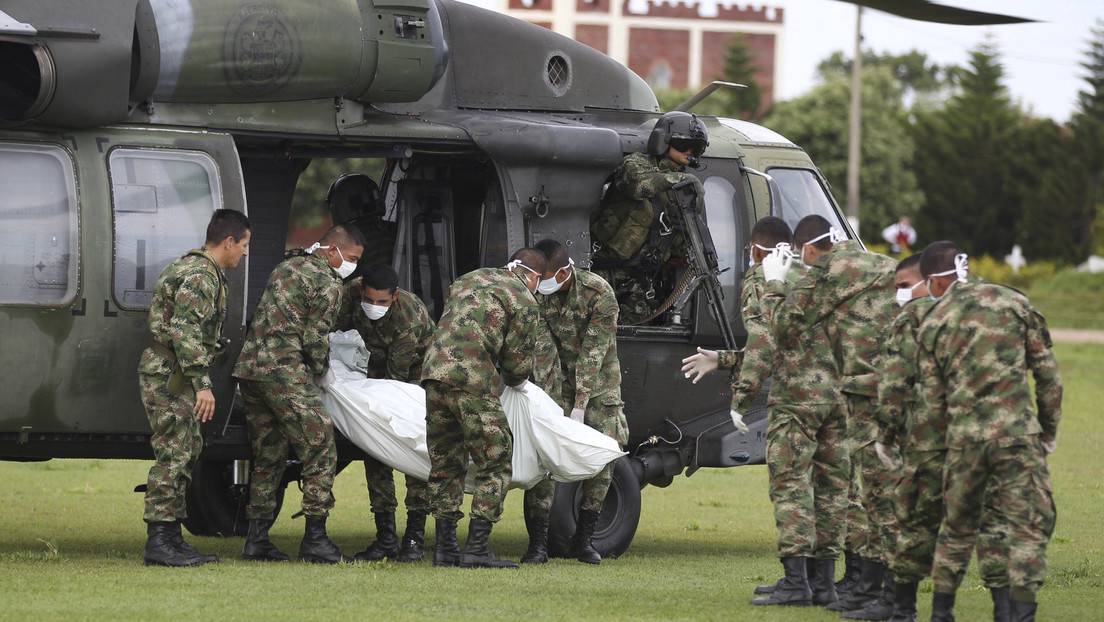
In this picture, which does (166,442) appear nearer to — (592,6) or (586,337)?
(586,337)

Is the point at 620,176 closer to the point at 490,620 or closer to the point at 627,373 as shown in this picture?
the point at 627,373

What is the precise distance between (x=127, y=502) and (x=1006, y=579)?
28.2 ft

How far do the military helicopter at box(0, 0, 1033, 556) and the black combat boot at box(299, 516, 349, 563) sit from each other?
2.33ft

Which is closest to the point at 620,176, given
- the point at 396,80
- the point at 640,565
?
the point at 396,80

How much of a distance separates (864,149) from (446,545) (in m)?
57.6

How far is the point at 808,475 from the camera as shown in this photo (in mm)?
9688

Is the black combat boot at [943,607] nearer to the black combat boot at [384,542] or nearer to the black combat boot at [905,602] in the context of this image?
the black combat boot at [905,602]

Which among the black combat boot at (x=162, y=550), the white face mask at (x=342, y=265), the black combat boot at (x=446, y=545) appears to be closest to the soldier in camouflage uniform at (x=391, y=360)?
the white face mask at (x=342, y=265)

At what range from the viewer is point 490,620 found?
8.81 meters

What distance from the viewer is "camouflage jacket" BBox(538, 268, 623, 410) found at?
11250 millimetres

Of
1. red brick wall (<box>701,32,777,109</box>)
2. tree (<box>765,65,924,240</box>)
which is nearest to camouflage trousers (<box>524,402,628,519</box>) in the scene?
tree (<box>765,65,924,240</box>)

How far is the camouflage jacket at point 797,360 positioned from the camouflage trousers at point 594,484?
180 centimetres

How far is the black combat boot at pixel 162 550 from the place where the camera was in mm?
10383

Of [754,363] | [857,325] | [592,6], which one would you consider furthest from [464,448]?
[592,6]
